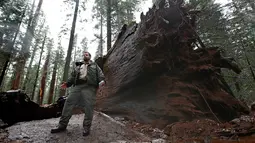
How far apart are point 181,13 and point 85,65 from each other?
4.72m

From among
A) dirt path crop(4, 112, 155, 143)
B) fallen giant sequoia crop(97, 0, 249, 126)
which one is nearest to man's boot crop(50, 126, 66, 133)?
dirt path crop(4, 112, 155, 143)

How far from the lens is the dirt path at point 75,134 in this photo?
4383 millimetres

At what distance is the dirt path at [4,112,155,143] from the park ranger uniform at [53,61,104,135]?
303mm

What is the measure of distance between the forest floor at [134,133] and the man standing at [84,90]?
33 centimetres

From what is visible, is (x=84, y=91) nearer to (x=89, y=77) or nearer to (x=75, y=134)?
(x=89, y=77)

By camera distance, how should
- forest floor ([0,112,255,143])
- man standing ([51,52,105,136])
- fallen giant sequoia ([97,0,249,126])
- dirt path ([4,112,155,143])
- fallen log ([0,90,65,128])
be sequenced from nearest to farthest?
forest floor ([0,112,255,143]) < dirt path ([4,112,155,143]) < man standing ([51,52,105,136]) < fallen log ([0,90,65,128]) < fallen giant sequoia ([97,0,249,126])

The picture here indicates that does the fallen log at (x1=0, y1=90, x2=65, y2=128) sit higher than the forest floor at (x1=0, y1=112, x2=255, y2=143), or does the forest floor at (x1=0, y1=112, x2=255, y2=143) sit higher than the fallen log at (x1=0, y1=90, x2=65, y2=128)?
the fallen log at (x1=0, y1=90, x2=65, y2=128)

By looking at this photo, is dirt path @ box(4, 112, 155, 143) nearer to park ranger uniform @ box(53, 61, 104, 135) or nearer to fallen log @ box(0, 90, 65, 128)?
park ranger uniform @ box(53, 61, 104, 135)

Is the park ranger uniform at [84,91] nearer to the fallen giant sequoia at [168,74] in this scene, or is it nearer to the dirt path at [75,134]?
the dirt path at [75,134]

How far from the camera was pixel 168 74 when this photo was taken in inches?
311

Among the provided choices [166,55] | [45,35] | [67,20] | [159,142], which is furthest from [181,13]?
[45,35]

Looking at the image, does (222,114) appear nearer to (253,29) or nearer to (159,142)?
(159,142)

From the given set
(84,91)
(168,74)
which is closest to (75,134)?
(84,91)

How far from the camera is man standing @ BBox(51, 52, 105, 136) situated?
15.8ft
